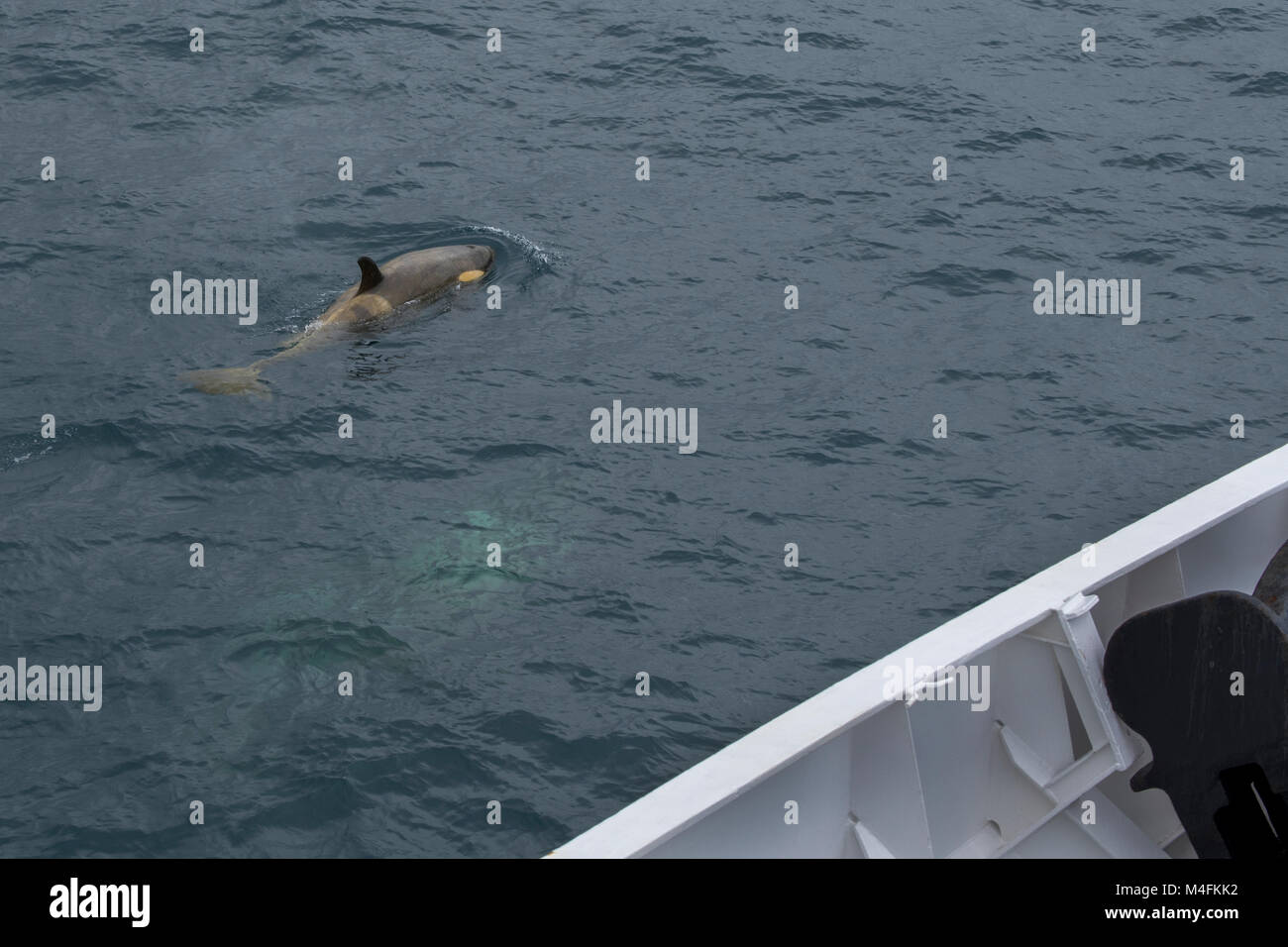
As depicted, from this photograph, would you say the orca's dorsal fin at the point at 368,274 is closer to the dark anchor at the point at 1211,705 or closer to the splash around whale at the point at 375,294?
the splash around whale at the point at 375,294

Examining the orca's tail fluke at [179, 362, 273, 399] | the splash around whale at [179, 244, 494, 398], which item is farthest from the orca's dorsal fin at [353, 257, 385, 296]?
the orca's tail fluke at [179, 362, 273, 399]

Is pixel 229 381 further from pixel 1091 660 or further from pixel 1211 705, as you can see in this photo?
pixel 1211 705

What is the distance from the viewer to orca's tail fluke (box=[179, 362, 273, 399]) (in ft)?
60.3

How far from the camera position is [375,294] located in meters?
20.0

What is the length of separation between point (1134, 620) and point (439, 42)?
22.5 m

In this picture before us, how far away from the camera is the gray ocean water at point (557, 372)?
1361cm

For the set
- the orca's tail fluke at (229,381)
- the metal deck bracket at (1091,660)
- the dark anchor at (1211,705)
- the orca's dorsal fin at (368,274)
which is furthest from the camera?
the orca's dorsal fin at (368,274)

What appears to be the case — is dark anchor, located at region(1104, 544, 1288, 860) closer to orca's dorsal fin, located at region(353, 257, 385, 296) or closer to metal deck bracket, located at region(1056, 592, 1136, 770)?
metal deck bracket, located at region(1056, 592, 1136, 770)

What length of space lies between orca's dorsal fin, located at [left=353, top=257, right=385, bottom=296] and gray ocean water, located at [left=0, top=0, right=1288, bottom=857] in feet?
2.62

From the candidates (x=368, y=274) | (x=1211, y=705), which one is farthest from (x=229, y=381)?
(x=1211, y=705)

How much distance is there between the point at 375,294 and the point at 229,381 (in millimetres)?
2505

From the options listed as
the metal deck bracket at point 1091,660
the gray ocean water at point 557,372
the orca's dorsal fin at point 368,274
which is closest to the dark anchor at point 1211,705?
the metal deck bracket at point 1091,660

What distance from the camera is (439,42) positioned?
95.1 feet
